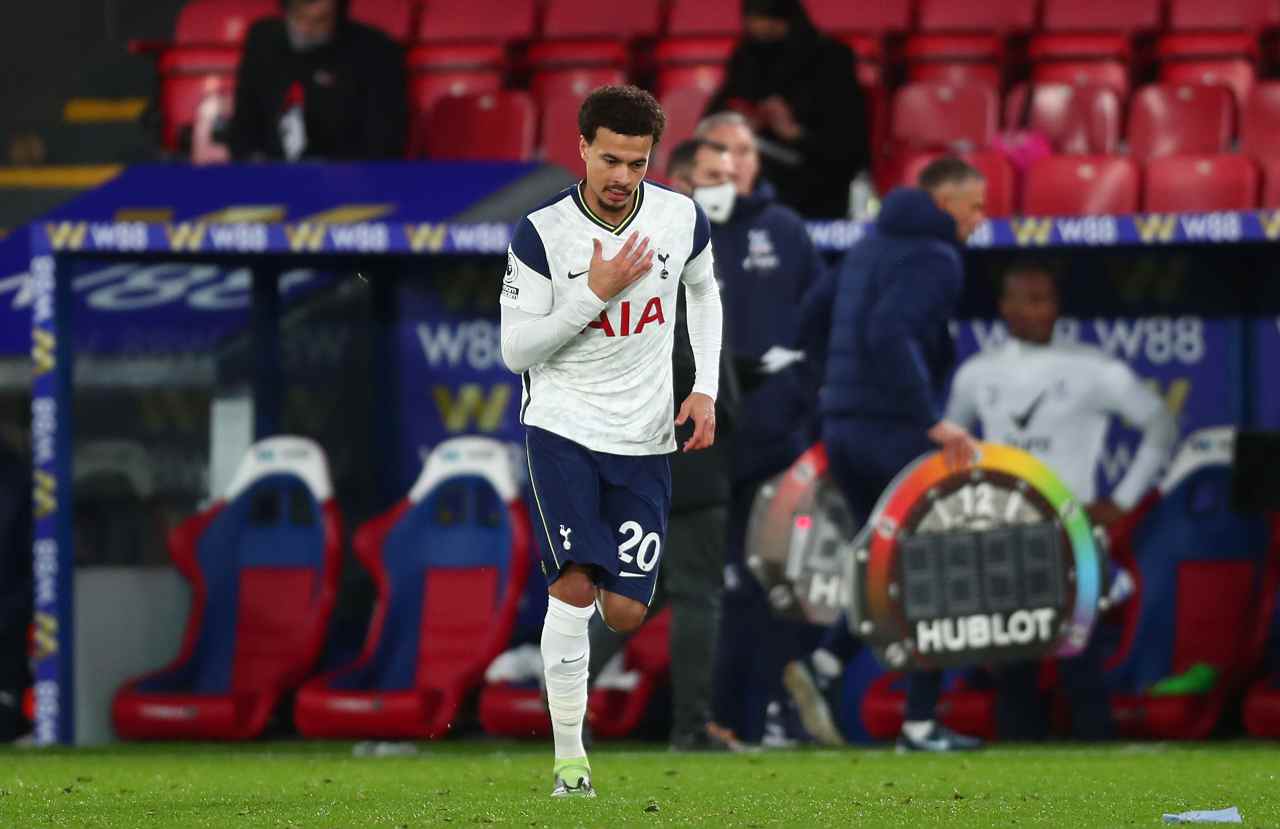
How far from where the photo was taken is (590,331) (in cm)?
621

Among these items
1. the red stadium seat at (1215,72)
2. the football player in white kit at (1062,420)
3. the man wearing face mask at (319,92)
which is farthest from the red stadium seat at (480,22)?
the football player in white kit at (1062,420)

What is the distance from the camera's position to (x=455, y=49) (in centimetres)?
1358

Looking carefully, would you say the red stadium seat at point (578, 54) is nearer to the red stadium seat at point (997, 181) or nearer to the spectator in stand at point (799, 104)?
the spectator in stand at point (799, 104)

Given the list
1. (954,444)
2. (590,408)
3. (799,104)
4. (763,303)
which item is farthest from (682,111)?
(590,408)

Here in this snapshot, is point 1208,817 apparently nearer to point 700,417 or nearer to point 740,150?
point 700,417

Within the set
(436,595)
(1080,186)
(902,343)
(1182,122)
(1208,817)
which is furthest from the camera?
(1182,122)

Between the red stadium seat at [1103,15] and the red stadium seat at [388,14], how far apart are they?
3.43 meters

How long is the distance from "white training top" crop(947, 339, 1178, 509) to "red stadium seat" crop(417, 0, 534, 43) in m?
4.87

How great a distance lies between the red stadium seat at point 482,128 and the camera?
1220 centimetres

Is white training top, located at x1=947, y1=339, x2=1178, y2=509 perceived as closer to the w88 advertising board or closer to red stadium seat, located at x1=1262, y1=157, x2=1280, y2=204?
the w88 advertising board

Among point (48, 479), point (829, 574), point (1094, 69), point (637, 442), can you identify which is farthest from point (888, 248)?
point (1094, 69)

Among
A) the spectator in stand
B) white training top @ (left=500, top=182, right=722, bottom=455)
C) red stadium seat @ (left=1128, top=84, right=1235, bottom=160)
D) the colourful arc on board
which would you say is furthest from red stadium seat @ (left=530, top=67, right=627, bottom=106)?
white training top @ (left=500, top=182, right=722, bottom=455)

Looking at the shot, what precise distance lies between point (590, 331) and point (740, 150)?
2.75 m

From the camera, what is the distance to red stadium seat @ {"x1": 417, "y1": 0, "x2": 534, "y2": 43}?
1361cm
